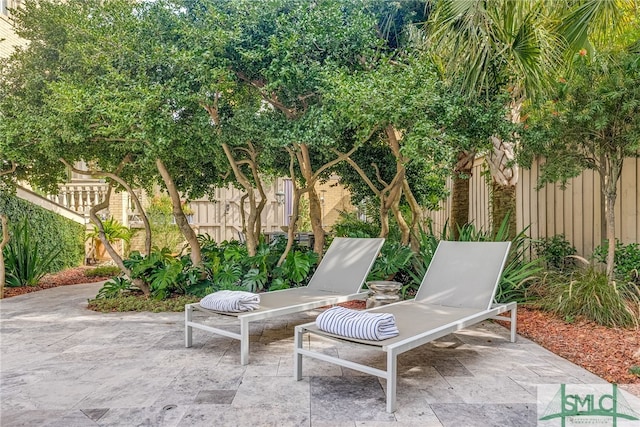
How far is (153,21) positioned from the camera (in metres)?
4.98

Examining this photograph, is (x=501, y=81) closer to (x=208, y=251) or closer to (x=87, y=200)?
(x=208, y=251)

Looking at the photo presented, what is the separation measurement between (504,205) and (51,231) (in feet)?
28.7

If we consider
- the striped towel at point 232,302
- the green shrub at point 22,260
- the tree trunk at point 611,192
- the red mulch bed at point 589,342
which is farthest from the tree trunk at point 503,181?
the green shrub at point 22,260

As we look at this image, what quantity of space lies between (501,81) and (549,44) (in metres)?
0.74

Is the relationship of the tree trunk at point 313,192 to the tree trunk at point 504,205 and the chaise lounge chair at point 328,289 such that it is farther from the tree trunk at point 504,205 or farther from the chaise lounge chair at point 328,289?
the tree trunk at point 504,205

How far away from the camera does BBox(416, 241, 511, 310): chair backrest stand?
395 centimetres

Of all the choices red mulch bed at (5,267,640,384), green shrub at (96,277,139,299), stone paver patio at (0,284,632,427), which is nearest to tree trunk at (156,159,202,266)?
green shrub at (96,277,139,299)

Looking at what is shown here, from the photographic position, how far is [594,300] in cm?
455

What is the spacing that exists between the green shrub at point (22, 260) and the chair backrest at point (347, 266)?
562 cm

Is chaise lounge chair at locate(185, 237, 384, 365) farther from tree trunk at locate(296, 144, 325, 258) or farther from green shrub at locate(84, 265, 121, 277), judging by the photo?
green shrub at locate(84, 265, 121, 277)

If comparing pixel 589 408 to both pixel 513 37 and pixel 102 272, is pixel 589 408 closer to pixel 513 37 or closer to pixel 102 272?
pixel 513 37

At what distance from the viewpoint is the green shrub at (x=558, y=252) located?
5750 millimetres

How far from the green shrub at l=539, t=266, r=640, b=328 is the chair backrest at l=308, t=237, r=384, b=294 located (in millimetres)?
2227

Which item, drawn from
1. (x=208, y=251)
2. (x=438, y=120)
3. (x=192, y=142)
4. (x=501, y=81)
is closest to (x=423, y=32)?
(x=501, y=81)
